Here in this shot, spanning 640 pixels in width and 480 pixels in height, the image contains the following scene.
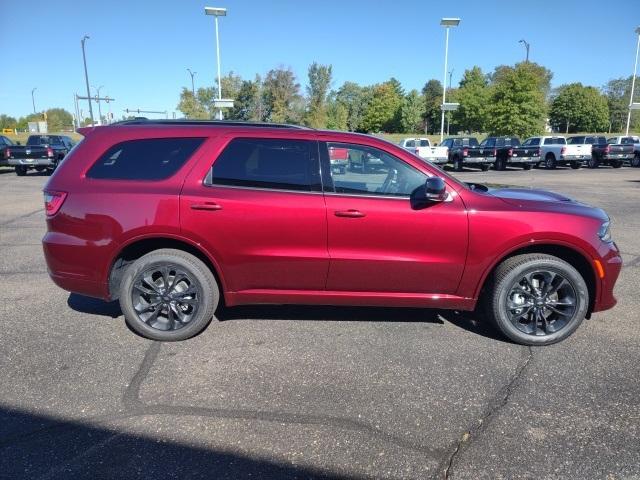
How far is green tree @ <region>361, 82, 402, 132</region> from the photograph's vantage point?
79312 mm

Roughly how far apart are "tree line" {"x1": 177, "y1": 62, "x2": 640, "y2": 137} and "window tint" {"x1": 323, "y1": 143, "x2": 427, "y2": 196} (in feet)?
135

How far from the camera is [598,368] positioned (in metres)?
3.61

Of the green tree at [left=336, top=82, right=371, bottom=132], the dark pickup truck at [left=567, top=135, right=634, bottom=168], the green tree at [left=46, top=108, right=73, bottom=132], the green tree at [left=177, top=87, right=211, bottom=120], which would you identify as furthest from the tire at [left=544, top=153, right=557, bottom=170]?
the green tree at [left=46, top=108, right=73, bottom=132]

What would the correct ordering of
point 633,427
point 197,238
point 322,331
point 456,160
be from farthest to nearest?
point 456,160, point 322,331, point 197,238, point 633,427

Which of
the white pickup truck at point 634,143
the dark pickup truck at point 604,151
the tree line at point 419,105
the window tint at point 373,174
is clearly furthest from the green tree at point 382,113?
the window tint at point 373,174

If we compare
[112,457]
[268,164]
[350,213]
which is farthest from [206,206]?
[112,457]

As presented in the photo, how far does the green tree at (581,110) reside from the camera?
2854 inches

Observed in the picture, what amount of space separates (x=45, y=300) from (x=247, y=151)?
2.85m

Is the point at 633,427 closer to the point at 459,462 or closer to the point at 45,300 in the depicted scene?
the point at 459,462

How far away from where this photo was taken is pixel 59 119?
11250 cm

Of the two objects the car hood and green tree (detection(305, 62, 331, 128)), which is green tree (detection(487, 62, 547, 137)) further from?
the car hood

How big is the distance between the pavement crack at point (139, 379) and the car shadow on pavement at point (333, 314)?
781 millimetres

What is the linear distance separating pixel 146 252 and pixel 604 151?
2844cm

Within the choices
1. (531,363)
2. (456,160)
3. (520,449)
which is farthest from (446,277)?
(456,160)
